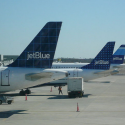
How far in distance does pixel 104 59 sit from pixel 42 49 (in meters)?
23.4

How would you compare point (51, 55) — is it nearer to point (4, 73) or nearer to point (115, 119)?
point (4, 73)

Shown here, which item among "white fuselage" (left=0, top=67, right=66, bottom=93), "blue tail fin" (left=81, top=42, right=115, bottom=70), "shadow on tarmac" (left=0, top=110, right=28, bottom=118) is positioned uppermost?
"blue tail fin" (left=81, top=42, right=115, bottom=70)

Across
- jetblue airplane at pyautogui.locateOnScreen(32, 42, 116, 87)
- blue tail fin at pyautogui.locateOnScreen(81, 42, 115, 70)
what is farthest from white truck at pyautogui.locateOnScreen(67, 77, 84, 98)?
blue tail fin at pyautogui.locateOnScreen(81, 42, 115, 70)

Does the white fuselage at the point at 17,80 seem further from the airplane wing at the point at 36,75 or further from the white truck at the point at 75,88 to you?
the white truck at the point at 75,88

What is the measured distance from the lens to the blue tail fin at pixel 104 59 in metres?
49.8

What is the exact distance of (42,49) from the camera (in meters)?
29.3

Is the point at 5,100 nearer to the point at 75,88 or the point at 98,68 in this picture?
the point at 75,88

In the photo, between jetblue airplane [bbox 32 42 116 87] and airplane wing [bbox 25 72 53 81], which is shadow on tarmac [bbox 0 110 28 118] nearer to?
airplane wing [bbox 25 72 53 81]

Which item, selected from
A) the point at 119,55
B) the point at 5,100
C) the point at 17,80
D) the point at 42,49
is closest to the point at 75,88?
the point at 5,100

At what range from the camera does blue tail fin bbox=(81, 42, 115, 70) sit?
49812 mm

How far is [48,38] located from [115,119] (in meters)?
10.8

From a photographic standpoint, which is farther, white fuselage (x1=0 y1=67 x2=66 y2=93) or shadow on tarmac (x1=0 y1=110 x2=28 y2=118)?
white fuselage (x1=0 y1=67 x2=66 y2=93)

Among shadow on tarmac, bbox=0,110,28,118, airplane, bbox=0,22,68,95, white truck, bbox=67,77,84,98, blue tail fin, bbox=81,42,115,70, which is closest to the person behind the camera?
shadow on tarmac, bbox=0,110,28,118

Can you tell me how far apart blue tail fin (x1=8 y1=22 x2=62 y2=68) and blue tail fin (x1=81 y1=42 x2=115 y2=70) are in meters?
21.3
